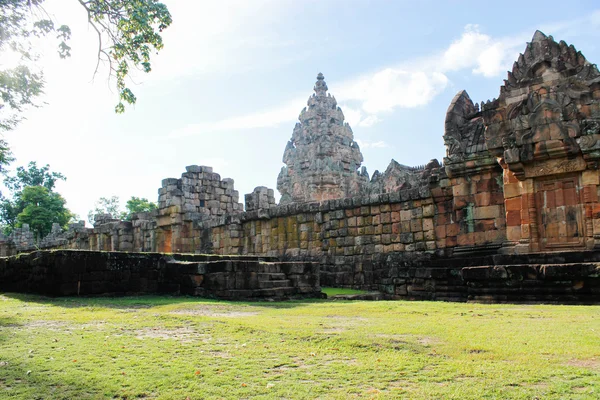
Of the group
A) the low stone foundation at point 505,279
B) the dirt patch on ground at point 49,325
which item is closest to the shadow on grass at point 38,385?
the dirt patch on ground at point 49,325

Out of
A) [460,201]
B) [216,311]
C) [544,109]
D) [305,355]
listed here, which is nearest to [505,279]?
[544,109]

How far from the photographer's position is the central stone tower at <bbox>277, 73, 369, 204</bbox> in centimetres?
5294

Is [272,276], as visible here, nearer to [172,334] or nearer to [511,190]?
[511,190]

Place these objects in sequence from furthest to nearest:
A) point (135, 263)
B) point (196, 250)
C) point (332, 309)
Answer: point (196, 250) < point (135, 263) < point (332, 309)

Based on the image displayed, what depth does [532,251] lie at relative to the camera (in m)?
10.7

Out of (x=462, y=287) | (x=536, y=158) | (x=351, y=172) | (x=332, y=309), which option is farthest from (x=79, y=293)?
(x=351, y=172)

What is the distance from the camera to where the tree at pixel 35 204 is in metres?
50.6

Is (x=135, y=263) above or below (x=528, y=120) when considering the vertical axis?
below

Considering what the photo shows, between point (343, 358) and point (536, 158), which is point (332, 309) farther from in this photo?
point (536, 158)

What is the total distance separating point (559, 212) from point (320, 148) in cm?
4606

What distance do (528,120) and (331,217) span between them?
6.38m

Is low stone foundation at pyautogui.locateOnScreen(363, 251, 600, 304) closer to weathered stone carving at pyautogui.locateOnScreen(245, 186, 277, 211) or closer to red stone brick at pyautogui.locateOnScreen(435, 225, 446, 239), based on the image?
red stone brick at pyautogui.locateOnScreen(435, 225, 446, 239)

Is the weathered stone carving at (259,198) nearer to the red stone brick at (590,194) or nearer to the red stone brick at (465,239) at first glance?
the red stone brick at (465,239)

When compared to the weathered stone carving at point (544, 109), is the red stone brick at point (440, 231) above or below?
below
